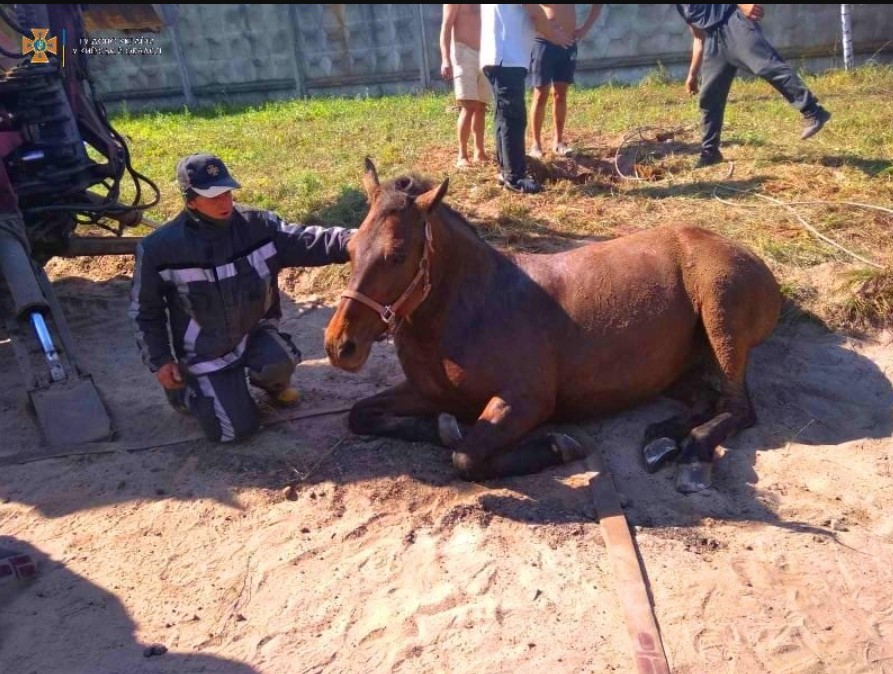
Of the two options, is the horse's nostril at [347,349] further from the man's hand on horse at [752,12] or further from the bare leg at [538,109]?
the man's hand on horse at [752,12]

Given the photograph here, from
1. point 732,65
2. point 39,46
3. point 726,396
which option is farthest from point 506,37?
point 726,396

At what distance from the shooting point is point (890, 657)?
8.94 feet

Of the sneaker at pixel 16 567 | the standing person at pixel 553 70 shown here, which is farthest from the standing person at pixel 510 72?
the sneaker at pixel 16 567

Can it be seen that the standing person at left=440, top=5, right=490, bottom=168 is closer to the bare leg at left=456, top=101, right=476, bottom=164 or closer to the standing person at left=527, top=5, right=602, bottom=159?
the bare leg at left=456, top=101, right=476, bottom=164

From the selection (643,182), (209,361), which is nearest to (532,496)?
(209,361)

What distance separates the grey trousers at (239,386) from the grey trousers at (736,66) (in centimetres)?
497

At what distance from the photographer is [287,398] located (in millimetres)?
4613

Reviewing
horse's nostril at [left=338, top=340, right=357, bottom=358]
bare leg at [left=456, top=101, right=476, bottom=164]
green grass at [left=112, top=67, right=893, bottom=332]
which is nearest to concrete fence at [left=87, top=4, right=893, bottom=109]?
green grass at [left=112, top=67, right=893, bottom=332]

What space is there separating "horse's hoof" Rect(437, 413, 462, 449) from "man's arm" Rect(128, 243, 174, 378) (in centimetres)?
139

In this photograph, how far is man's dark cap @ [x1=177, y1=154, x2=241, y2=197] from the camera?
12.4 ft

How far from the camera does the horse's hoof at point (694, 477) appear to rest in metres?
3.72

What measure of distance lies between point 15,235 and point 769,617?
189 inches

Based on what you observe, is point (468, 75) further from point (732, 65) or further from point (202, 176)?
point (202, 176)

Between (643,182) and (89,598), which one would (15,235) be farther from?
(643,182)
